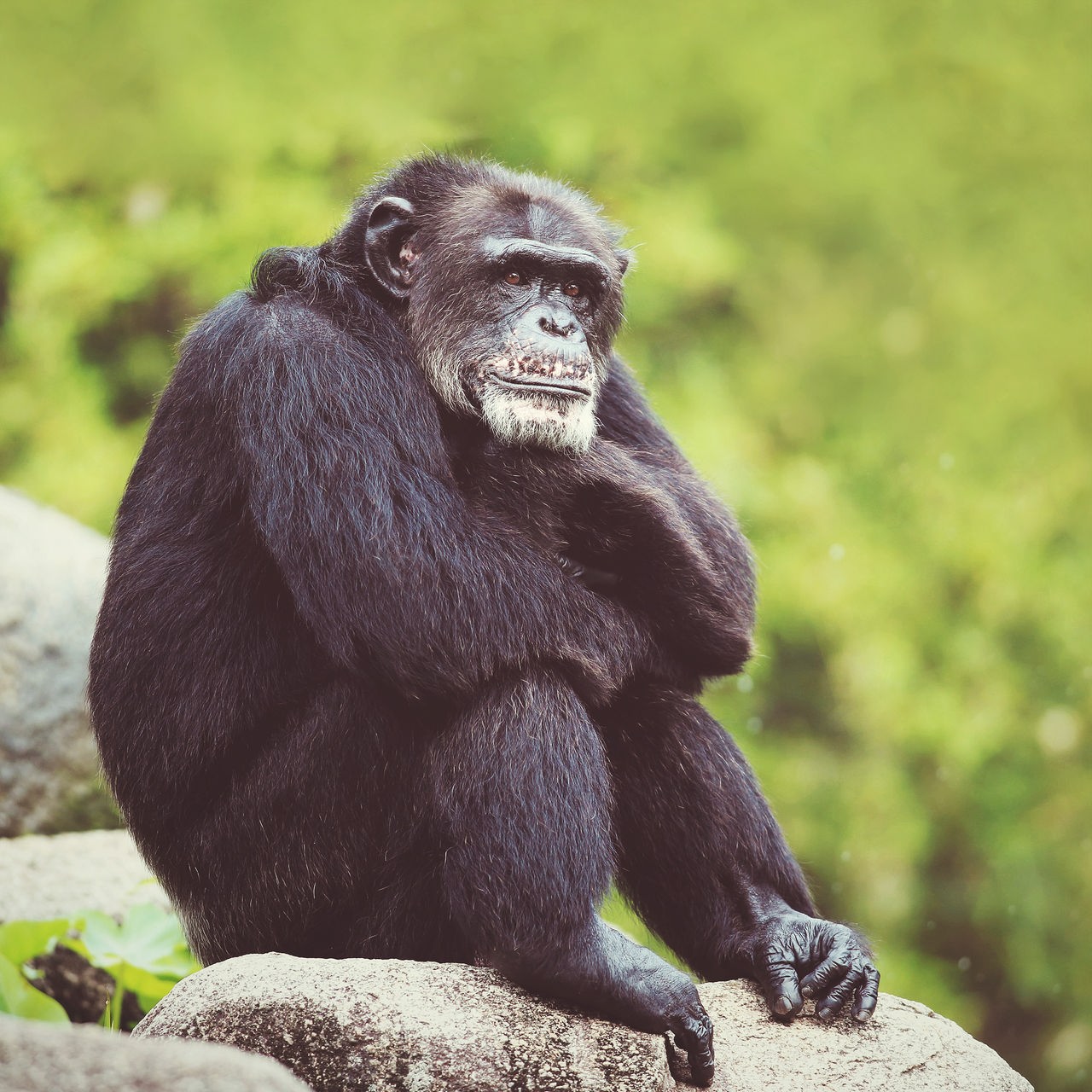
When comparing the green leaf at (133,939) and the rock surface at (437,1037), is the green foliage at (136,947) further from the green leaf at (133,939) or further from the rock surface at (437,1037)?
the rock surface at (437,1037)

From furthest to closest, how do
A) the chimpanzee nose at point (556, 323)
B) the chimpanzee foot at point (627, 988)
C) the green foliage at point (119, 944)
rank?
the green foliage at point (119, 944)
the chimpanzee nose at point (556, 323)
the chimpanzee foot at point (627, 988)

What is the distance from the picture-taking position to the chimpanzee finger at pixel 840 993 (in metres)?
3.41

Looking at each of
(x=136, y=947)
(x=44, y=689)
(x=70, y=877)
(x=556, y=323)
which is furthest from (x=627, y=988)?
(x=44, y=689)

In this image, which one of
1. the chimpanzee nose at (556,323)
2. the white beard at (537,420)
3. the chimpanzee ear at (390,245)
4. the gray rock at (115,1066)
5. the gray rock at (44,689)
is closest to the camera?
the gray rock at (115,1066)

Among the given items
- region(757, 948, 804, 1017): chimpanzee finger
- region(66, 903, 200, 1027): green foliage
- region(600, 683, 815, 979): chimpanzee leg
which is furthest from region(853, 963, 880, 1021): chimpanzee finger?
region(66, 903, 200, 1027): green foliage

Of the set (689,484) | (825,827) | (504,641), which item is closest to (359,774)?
(504,641)

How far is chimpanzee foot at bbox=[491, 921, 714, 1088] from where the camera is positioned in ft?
9.88

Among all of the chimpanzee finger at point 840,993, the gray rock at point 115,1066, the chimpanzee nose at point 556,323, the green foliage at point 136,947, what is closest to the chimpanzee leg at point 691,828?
the chimpanzee finger at point 840,993

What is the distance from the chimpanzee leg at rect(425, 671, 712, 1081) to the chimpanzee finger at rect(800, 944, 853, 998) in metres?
0.49

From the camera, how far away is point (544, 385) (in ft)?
11.8

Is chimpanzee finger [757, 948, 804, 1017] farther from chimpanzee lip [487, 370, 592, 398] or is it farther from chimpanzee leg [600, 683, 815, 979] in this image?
chimpanzee lip [487, 370, 592, 398]

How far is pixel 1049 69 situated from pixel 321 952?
8.00 m

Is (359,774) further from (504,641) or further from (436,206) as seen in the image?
Answer: (436,206)

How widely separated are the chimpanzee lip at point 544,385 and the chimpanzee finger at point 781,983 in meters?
1.42
